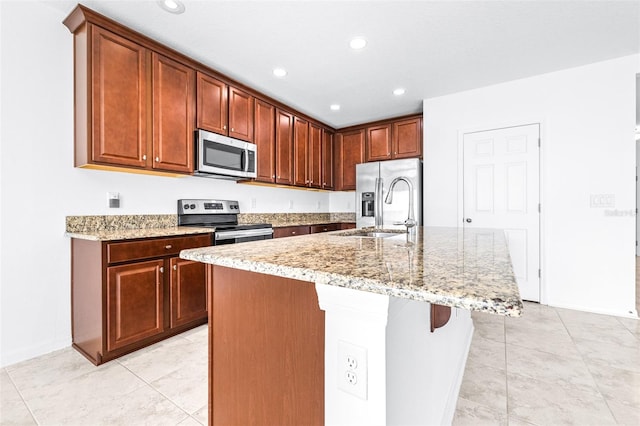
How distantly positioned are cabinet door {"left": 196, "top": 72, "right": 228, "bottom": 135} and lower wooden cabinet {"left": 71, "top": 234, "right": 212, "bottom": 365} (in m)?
1.13

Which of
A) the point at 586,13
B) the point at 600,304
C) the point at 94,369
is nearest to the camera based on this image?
the point at 94,369

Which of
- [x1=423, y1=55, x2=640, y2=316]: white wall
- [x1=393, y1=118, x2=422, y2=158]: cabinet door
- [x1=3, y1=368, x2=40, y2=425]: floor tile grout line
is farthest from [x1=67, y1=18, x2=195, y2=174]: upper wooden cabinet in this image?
[x1=423, y1=55, x2=640, y2=316]: white wall

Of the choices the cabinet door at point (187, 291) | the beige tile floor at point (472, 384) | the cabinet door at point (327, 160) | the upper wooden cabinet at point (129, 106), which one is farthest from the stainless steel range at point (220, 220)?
the cabinet door at point (327, 160)

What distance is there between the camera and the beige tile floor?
143 cm

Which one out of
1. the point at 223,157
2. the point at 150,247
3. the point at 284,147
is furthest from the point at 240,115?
the point at 150,247

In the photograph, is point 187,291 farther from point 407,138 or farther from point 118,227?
point 407,138

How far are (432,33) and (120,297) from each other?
296cm

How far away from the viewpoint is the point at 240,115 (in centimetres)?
316

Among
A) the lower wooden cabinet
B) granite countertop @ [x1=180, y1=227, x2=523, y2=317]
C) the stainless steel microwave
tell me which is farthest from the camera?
the stainless steel microwave

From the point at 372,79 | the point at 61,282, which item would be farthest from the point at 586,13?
the point at 61,282

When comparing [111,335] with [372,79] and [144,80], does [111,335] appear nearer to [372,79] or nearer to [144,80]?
[144,80]

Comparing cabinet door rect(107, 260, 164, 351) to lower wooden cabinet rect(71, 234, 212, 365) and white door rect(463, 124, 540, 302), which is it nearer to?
lower wooden cabinet rect(71, 234, 212, 365)

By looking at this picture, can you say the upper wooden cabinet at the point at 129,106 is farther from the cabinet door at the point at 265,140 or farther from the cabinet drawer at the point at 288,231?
the cabinet drawer at the point at 288,231

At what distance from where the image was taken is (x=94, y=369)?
186 cm
